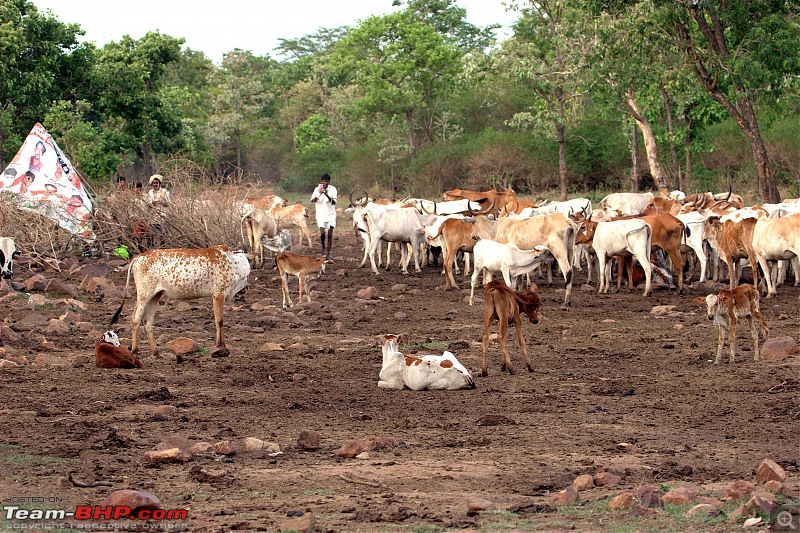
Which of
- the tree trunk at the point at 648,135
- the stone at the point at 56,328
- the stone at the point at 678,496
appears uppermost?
the tree trunk at the point at 648,135

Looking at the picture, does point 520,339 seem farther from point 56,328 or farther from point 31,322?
point 31,322

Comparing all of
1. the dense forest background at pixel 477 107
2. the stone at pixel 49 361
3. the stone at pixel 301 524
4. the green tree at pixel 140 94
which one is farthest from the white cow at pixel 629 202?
the stone at pixel 301 524

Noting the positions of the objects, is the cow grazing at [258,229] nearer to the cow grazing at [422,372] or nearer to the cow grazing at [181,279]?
the cow grazing at [181,279]

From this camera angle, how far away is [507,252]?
15.3 meters

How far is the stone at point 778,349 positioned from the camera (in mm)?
10461

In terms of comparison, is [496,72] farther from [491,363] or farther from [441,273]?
[491,363]

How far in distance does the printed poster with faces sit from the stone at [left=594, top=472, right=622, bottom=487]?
16.3 meters

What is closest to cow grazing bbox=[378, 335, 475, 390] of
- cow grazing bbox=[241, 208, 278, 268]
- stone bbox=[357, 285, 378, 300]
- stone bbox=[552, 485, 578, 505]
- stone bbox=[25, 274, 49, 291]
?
stone bbox=[552, 485, 578, 505]

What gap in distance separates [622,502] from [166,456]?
289 cm

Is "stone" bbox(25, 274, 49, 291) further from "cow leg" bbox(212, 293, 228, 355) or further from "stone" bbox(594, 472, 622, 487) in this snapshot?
"stone" bbox(594, 472, 622, 487)

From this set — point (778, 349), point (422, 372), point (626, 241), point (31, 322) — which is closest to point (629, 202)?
point (626, 241)

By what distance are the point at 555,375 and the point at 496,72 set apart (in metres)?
20.5

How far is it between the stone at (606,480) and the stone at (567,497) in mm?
373

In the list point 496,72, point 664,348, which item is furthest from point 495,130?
point 664,348
